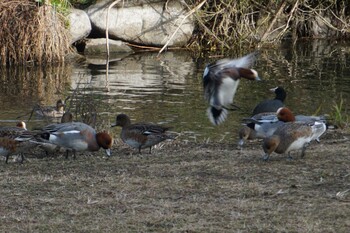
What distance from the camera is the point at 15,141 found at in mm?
8211

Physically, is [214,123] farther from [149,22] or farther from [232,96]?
[149,22]

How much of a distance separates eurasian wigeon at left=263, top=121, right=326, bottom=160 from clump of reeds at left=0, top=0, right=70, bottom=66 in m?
11.3

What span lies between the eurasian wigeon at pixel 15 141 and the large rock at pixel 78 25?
12.5 metres

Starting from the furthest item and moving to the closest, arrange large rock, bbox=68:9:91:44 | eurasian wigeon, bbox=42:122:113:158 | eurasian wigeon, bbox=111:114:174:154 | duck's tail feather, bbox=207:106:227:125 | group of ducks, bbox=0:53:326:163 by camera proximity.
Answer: large rock, bbox=68:9:91:44, eurasian wigeon, bbox=111:114:174:154, duck's tail feather, bbox=207:106:227:125, eurasian wigeon, bbox=42:122:113:158, group of ducks, bbox=0:53:326:163

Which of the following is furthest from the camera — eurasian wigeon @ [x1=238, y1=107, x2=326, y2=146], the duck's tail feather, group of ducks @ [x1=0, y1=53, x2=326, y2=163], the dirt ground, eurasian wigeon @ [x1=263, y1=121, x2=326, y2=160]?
eurasian wigeon @ [x1=238, y1=107, x2=326, y2=146]

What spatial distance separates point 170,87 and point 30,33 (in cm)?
406

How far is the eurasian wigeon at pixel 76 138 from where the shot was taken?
27.7 feet

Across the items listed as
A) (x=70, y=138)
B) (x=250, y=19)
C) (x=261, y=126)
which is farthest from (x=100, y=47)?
(x=70, y=138)

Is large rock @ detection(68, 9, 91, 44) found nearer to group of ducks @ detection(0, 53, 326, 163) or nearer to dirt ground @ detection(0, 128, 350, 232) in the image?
group of ducks @ detection(0, 53, 326, 163)

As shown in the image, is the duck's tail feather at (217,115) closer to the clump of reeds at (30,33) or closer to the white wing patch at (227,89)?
the white wing patch at (227,89)

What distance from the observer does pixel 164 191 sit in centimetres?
672

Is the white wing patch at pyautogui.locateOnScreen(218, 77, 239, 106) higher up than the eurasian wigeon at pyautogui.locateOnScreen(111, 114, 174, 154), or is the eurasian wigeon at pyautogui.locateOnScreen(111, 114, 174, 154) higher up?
the white wing patch at pyautogui.locateOnScreen(218, 77, 239, 106)

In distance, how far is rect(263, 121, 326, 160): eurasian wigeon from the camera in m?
7.80

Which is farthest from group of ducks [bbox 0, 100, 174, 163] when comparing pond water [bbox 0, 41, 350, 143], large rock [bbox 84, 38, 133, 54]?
large rock [bbox 84, 38, 133, 54]
